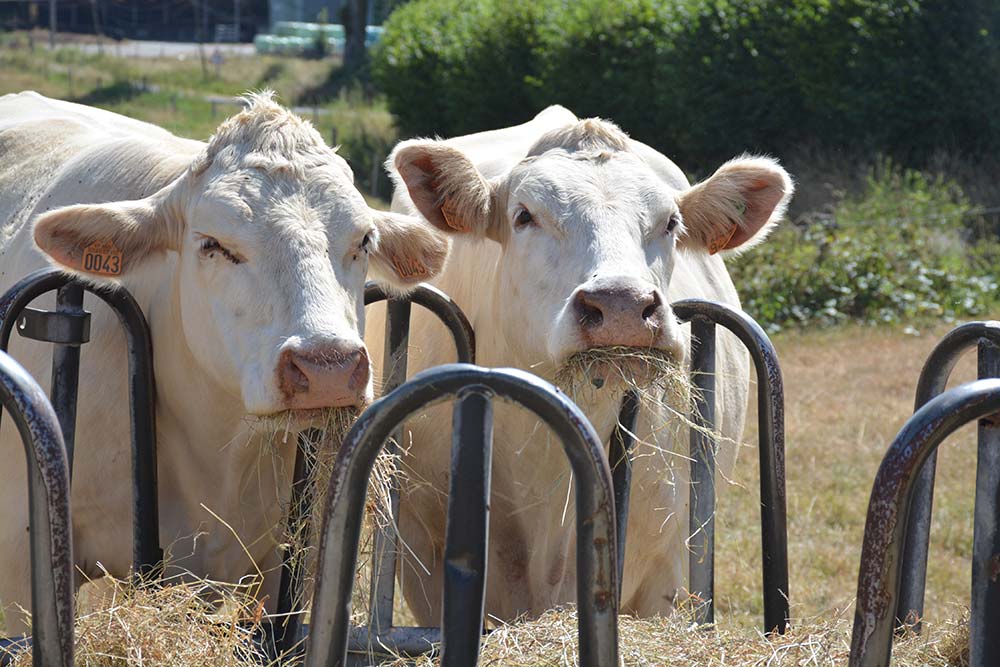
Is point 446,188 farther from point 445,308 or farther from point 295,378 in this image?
point 295,378

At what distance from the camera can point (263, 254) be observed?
307 centimetres

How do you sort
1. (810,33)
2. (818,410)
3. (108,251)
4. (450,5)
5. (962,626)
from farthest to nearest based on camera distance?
(450,5) → (810,33) → (818,410) → (108,251) → (962,626)

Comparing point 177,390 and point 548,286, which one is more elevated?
point 548,286

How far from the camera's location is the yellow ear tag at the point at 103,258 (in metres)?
3.17

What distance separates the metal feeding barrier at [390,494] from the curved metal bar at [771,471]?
0.79 metres

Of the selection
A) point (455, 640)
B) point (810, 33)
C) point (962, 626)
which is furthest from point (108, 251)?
point (810, 33)

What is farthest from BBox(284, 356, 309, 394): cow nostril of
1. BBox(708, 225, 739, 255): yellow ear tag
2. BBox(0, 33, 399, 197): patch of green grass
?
BBox(0, 33, 399, 197): patch of green grass

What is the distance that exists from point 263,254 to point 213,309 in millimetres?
208

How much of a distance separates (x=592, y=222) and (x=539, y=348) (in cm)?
37

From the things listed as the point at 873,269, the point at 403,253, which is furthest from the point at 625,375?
the point at 873,269

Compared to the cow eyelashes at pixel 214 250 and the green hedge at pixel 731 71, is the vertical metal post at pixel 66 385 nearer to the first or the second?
the cow eyelashes at pixel 214 250

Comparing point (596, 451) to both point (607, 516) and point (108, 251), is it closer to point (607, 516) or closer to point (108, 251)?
point (607, 516)

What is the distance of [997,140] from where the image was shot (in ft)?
51.1

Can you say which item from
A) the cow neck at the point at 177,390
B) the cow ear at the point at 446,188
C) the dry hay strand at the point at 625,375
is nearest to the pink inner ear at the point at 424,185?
the cow ear at the point at 446,188
